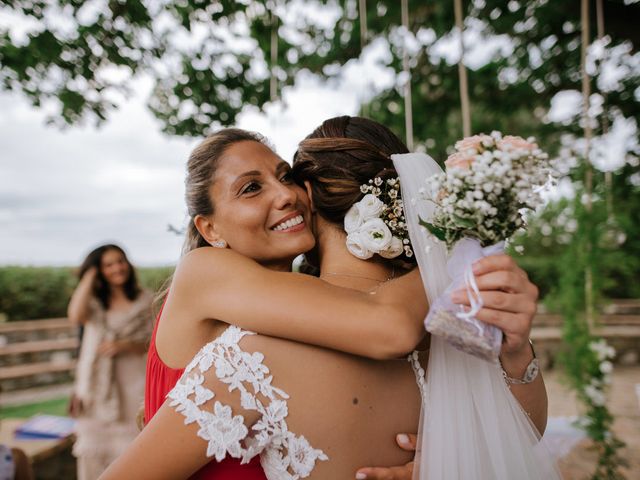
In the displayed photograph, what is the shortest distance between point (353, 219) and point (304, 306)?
0.48 m

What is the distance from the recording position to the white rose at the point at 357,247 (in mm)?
1697

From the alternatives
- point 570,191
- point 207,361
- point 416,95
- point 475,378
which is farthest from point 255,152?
point 416,95

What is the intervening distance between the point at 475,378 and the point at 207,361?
3.02 ft

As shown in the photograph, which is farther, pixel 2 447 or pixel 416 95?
pixel 416 95

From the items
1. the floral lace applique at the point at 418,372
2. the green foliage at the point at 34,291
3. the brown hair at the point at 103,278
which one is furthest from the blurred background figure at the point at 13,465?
the green foliage at the point at 34,291

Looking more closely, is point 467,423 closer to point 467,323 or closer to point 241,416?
point 467,323

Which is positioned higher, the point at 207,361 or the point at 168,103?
the point at 168,103

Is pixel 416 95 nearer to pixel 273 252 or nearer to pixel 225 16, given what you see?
pixel 225 16

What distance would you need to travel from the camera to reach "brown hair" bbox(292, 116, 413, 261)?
1.86 meters

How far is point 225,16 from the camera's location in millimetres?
3941

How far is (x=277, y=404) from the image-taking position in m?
1.44

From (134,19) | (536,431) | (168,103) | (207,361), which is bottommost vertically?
(536,431)

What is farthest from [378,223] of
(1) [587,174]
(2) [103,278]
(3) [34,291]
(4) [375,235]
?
(3) [34,291]

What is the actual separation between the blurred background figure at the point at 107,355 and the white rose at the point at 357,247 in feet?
11.9
